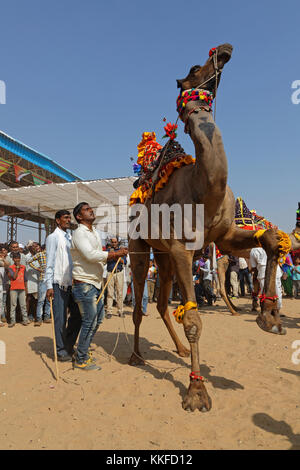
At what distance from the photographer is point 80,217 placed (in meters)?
4.25

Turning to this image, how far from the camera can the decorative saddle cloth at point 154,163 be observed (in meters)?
3.82

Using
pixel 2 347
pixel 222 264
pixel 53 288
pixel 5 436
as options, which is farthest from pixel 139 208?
pixel 222 264

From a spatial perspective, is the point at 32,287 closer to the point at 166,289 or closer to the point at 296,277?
the point at 166,289

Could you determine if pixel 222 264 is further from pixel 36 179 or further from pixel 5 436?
pixel 36 179

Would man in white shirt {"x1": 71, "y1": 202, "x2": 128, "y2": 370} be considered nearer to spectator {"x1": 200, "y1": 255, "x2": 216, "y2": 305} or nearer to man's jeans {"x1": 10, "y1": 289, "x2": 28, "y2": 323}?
man's jeans {"x1": 10, "y1": 289, "x2": 28, "y2": 323}

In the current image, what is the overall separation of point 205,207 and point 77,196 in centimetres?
793

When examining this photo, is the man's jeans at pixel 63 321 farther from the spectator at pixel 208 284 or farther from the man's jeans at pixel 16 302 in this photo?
the spectator at pixel 208 284

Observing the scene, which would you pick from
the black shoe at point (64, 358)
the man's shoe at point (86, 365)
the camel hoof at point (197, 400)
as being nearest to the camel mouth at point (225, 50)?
the camel hoof at point (197, 400)

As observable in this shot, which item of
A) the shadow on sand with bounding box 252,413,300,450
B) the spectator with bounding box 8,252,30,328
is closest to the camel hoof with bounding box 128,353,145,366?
the shadow on sand with bounding box 252,413,300,450

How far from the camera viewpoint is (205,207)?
3252mm

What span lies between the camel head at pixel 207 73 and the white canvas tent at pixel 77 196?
272 inches

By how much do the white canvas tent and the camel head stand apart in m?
6.90

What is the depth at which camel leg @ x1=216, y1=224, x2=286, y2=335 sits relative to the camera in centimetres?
296

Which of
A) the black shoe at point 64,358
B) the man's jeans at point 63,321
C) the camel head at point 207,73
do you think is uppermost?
the camel head at point 207,73
